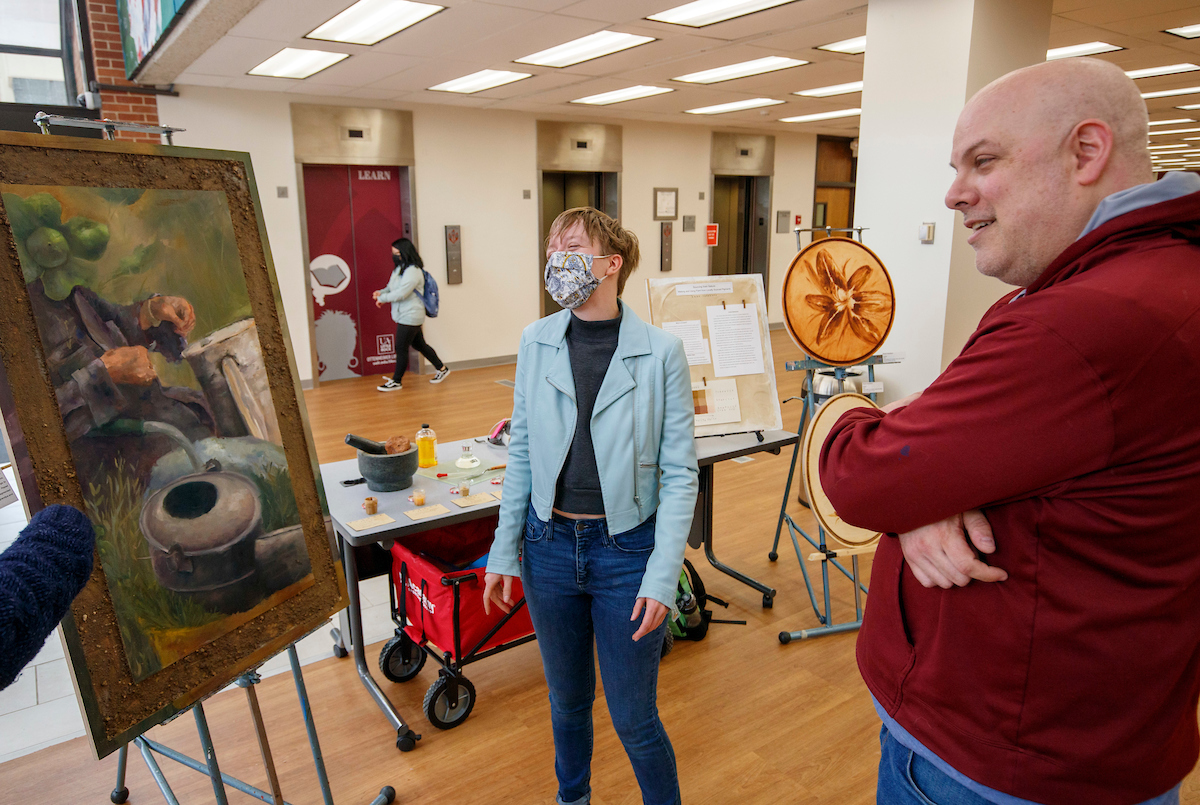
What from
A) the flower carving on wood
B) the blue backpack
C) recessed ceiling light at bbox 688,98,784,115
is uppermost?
recessed ceiling light at bbox 688,98,784,115

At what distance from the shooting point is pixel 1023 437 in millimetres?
853

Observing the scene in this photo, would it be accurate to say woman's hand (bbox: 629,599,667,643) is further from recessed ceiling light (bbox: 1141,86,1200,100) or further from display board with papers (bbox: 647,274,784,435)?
recessed ceiling light (bbox: 1141,86,1200,100)

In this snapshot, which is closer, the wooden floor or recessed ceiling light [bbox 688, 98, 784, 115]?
the wooden floor

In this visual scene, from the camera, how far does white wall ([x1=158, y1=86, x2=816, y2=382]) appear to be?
7.40 meters

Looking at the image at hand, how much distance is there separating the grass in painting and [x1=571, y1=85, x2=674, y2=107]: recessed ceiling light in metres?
7.11

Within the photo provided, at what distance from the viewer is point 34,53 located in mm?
7020

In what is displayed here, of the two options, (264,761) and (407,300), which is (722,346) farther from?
(407,300)

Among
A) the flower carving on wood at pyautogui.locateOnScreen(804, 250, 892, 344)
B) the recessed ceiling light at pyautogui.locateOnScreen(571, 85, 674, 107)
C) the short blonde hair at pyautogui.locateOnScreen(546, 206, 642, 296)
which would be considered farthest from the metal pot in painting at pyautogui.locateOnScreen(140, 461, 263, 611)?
the recessed ceiling light at pyautogui.locateOnScreen(571, 85, 674, 107)

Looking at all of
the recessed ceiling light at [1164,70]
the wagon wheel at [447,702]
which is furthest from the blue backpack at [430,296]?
the recessed ceiling light at [1164,70]

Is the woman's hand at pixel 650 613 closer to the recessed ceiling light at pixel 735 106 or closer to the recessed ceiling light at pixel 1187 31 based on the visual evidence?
the recessed ceiling light at pixel 1187 31

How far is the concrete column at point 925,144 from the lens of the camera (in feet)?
13.1

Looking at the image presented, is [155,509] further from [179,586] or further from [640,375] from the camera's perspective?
[640,375]

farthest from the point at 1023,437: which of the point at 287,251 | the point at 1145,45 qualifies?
the point at 287,251

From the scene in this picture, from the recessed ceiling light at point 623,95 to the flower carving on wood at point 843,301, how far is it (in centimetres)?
489
